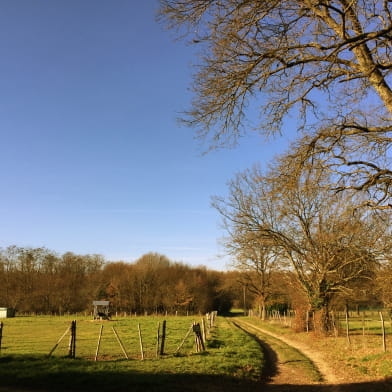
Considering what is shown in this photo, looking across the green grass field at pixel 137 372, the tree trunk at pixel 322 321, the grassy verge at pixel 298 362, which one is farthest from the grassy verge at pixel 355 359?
the green grass field at pixel 137 372

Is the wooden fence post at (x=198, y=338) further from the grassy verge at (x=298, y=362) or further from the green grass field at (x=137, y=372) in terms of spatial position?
the grassy verge at (x=298, y=362)

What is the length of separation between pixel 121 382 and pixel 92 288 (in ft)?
189

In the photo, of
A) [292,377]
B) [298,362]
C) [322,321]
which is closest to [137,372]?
[292,377]

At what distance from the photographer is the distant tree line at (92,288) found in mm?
59031

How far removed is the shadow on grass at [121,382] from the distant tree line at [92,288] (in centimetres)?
5337

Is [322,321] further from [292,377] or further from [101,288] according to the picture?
[101,288]

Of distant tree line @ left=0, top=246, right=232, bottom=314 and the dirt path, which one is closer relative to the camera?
the dirt path

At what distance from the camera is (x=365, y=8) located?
291 inches

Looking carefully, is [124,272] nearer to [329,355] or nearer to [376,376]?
[329,355]

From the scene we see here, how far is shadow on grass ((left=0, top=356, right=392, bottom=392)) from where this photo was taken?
8.52 metres

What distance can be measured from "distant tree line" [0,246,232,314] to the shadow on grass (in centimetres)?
5337

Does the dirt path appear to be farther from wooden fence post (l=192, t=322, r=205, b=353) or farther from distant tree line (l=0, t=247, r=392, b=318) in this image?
distant tree line (l=0, t=247, r=392, b=318)

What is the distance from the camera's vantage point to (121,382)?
880 cm

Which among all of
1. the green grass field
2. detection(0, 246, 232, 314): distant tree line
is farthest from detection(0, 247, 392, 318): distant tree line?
the green grass field
